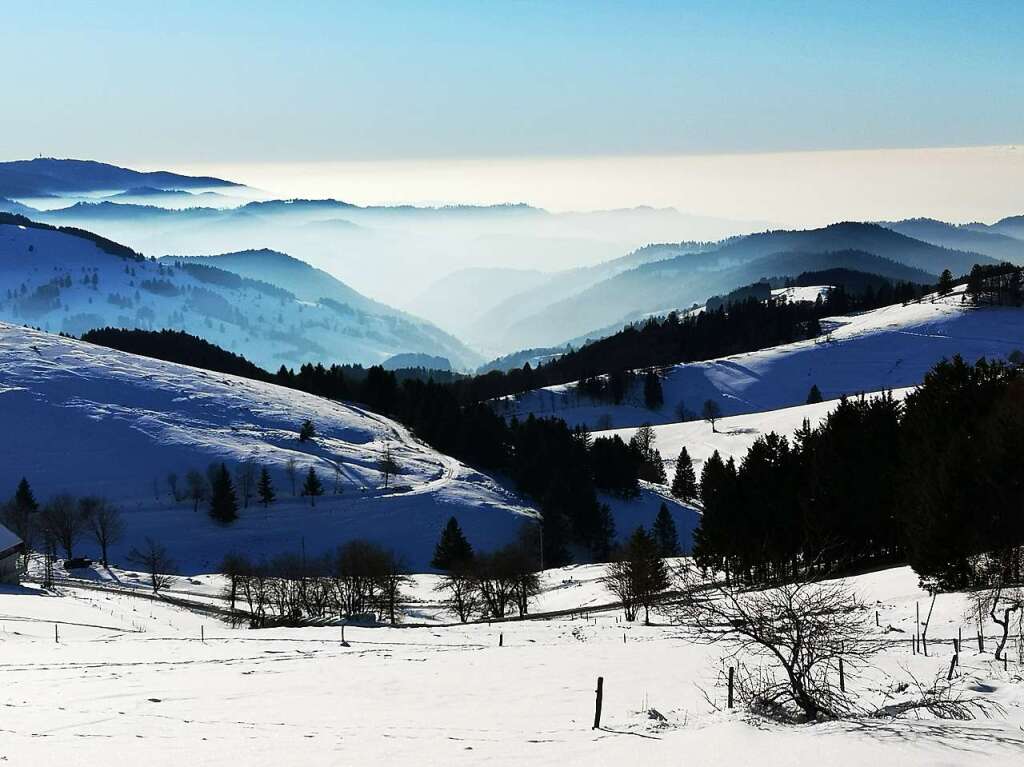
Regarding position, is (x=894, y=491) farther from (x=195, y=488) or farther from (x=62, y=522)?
(x=195, y=488)

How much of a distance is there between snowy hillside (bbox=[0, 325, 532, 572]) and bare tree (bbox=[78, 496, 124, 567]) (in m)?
1.28

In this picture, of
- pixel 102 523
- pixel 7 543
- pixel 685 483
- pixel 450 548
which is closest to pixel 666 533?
pixel 450 548

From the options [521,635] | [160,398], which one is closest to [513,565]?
[521,635]

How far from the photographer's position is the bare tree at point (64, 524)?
81.9 metres

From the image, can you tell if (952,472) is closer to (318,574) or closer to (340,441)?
(318,574)

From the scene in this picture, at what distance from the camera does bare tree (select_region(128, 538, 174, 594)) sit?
7377 cm

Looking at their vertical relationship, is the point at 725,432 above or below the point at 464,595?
above

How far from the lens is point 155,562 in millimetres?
79312

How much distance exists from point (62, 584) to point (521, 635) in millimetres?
41887

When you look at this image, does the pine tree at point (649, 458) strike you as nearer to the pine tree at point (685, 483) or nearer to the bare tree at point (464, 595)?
the pine tree at point (685, 483)

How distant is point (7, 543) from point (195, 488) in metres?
42.2

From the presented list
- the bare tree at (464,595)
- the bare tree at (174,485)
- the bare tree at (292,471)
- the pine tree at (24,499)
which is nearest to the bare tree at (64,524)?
the pine tree at (24,499)

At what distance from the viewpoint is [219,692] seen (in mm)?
21625

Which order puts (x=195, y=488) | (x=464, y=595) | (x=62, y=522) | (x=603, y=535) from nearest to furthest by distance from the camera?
(x=464, y=595), (x=62, y=522), (x=195, y=488), (x=603, y=535)
